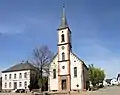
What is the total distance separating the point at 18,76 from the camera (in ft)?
259

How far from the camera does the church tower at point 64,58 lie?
59.8 metres

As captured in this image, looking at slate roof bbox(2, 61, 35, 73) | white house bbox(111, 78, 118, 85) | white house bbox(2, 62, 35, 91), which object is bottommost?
white house bbox(111, 78, 118, 85)

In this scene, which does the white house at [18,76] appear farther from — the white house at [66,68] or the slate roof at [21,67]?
the white house at [66,68]

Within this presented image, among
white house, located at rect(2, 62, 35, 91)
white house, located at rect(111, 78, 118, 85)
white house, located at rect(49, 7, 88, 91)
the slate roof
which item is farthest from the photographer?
white house, located at rect(111, 78, 118, 85)

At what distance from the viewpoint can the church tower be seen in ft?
196

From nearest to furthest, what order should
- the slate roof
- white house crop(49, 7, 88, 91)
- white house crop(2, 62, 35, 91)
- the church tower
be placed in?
white house crop(49, 7, 88, 91) → the church tower → white house crop(2, 62, 35, 91) → the slate roof

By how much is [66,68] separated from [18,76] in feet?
81.0

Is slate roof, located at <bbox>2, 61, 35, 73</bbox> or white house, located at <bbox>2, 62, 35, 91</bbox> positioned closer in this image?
white house, located at <bbox>2, 62, 35, 91</bbox>

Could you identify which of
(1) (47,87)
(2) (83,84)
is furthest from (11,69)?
(2) (83,84)

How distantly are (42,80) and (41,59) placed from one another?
6.83 meters

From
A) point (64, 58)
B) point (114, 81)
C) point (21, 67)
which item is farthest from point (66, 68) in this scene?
point (114, 81)

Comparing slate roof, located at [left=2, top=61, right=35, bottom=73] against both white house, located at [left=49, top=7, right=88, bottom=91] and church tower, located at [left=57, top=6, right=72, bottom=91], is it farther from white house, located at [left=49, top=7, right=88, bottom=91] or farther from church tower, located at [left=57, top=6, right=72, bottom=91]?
church tower, located at [left=57, top=6, right=72, bottom=91]

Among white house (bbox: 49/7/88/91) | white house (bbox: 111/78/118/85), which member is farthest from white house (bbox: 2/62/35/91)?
white house (bbox: 111/78/118/85)

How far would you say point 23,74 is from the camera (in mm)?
78000
